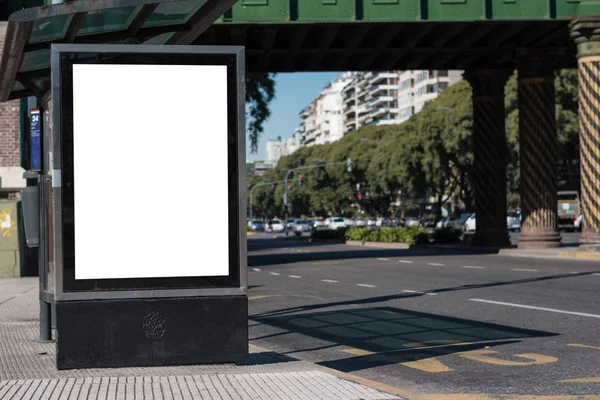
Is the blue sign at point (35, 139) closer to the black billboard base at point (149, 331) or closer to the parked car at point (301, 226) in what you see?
the black billboard base at point (149, 331)

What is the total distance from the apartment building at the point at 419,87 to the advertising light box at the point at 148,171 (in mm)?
131360

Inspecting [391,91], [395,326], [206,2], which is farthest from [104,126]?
[391,91]

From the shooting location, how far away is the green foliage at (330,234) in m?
63.1

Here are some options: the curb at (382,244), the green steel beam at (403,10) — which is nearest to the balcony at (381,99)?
the curb at (382,244)

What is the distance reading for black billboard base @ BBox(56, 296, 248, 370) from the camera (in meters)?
8.51

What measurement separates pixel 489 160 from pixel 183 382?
1351 inches

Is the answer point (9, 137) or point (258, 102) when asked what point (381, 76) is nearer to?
point (258, 102)

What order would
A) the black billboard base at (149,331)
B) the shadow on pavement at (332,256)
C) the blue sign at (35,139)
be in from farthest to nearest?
the shadow on pavement at (332,256), the blue sign at (35,139), the black billboard base at (149,331)

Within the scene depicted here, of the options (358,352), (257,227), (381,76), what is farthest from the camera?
(381,76)

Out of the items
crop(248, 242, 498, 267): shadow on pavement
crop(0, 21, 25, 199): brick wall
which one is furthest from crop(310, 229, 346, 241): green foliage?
crop(0, 21, 25, 199): brick wall

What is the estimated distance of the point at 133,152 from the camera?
856 cm

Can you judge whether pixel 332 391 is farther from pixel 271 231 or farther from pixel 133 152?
pixel 271 231

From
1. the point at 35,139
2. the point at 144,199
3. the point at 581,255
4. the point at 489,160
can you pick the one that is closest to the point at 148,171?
the point at 144,199

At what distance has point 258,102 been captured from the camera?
164ft
